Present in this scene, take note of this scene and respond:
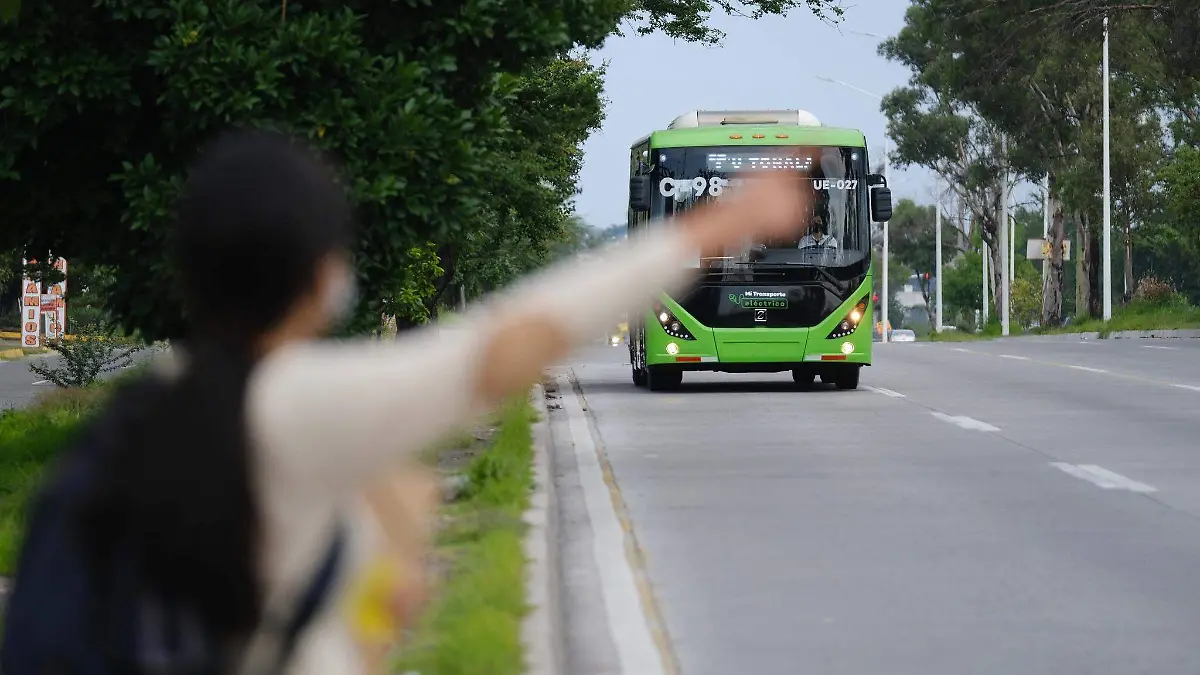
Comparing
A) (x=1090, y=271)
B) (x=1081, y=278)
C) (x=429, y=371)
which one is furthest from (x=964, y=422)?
(x=1081, y=278)

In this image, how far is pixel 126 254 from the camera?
12000 mm

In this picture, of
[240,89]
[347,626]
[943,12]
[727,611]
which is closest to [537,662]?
[727,611]

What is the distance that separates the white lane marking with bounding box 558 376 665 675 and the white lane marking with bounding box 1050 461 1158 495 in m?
3.13

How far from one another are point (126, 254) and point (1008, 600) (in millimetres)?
6125

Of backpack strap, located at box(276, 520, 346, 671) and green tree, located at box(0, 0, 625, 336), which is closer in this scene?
backpack strap, located at box(276, 520, 346, 671)

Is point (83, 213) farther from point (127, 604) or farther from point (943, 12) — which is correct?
point (943, 12)

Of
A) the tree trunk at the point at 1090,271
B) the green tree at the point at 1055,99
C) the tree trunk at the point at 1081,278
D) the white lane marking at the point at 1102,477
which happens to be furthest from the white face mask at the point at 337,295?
the tree trunk at the point at 1090,271

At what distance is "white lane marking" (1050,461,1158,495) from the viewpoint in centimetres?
1223

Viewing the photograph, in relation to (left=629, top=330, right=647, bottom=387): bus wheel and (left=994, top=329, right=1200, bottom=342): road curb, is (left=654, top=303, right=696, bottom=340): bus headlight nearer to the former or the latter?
(left=629, top=330, right=647, bottom=387): bus wheel

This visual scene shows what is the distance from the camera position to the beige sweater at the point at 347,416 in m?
2.27

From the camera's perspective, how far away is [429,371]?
7.50 ft

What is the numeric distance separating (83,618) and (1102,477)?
11.3 metres

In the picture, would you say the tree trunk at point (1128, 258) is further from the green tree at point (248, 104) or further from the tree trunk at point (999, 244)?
the green tree at point (248, 104)

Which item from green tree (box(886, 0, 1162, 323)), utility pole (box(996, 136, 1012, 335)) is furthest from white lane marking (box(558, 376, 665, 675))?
utility pole (box(996, 136, 1012, 335))
